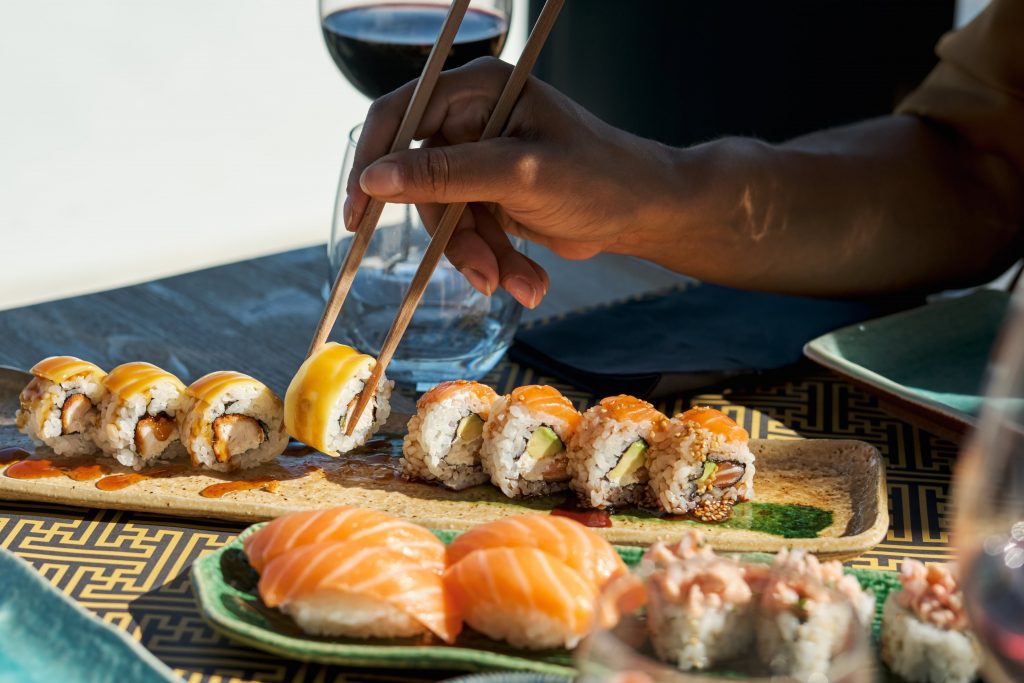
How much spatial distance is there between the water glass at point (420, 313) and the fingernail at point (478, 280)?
0.14 ft

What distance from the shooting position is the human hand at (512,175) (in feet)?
4.48

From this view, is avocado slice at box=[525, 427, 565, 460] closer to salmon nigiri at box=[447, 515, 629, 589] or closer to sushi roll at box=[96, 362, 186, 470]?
salmon nigiri at box=[447, 515, 629, 589]

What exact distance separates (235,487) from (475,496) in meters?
0.28

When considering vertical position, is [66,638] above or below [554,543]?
below

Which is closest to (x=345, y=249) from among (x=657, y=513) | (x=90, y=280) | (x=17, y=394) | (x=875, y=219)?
(x=17, y=394)

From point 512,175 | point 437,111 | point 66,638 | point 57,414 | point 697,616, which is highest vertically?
point 437,111

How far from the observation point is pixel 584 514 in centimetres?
131

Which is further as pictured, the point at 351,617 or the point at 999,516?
the point at 351,617

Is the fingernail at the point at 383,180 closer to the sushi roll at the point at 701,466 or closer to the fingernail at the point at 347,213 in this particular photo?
the fingernail at the point at 347,213

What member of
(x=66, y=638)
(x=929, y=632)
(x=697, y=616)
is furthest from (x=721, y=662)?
(x=66, y=638)

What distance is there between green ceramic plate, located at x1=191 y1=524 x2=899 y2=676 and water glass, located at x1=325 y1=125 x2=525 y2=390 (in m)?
0.60

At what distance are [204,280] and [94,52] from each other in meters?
2.18

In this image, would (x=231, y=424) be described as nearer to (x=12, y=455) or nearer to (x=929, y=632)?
(x=12, y=455)

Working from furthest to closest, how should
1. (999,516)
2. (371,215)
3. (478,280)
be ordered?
(478,280) → (371,215) → (999,516)
